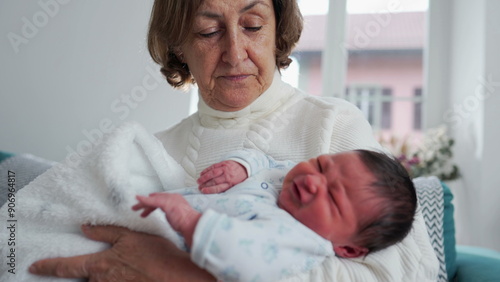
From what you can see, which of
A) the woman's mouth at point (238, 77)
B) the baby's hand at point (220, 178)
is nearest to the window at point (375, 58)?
the woman's mouth at point (238, 77)

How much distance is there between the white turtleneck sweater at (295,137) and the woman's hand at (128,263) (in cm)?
36

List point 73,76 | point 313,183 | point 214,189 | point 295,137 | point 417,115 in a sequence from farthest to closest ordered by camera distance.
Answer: point 417,115 < point 73,76 < point 295,137 < point 214,189 < point 313,183

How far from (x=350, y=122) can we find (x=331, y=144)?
11cm

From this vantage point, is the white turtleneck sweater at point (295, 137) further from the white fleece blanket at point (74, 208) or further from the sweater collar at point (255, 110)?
the white fleece blanket at point (74, 208)

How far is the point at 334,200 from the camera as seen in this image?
97 cm

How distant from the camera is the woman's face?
142 centimetres

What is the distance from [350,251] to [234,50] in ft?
2.30

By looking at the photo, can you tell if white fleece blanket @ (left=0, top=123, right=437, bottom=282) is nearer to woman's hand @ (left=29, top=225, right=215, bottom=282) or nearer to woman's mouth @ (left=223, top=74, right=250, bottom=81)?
woman's hand @ (left=29, top=225, right=215, bottom=282)

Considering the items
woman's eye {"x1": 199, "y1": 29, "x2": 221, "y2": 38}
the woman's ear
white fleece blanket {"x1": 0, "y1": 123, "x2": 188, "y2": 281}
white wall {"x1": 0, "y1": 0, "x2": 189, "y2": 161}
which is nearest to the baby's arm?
white fleece blanket {"x1": 0, "y1": 123, "x2": 188, "y2": 281}

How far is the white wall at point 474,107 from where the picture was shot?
9.78 feet

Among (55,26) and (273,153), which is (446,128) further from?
(55,26)

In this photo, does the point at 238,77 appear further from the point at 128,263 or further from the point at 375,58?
the point at 375,58

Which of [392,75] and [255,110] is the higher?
[392,75]

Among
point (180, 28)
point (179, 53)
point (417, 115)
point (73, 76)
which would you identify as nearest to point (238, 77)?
point (180, 28)
